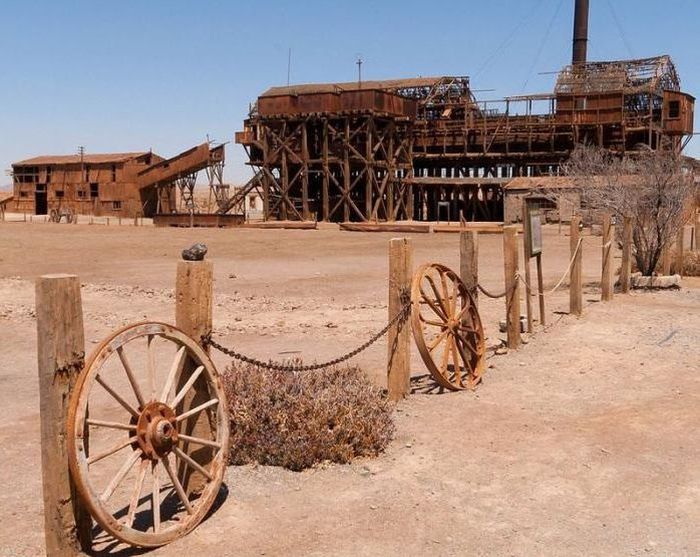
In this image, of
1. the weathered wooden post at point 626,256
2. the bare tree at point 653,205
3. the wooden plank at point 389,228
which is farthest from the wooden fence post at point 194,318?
the wooden plank at point 389,228

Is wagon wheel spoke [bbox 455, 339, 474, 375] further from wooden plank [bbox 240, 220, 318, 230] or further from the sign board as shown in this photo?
wooden plank [bbox 240, 220, 318, 230]

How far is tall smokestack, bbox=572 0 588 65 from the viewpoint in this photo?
56188 mm

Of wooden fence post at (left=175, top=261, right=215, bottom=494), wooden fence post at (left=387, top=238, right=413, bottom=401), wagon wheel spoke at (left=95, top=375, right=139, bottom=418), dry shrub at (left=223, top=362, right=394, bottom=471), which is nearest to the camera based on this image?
wagon wheel spoke at (left=95, top=375, right=139, bottom=418)

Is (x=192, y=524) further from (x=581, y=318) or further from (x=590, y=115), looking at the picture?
(x=590, y=115)

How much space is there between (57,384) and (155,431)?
65cm

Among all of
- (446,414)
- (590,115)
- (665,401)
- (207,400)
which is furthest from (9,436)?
(590,115)

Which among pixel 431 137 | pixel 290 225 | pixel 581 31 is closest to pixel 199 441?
pixel 290 225

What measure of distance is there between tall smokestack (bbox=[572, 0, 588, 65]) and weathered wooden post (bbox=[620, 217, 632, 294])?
4466 centimetres

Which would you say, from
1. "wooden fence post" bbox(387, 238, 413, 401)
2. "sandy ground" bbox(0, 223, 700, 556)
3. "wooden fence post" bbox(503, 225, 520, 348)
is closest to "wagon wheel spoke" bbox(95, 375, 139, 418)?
"sandy ground" bbox(0, 223, 700, 556)

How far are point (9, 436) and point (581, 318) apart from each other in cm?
840

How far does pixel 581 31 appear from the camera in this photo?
56.3 m

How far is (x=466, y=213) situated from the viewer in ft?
174

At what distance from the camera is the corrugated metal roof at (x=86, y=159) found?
184 feet

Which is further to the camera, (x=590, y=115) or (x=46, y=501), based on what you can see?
(x=590, y=115)
